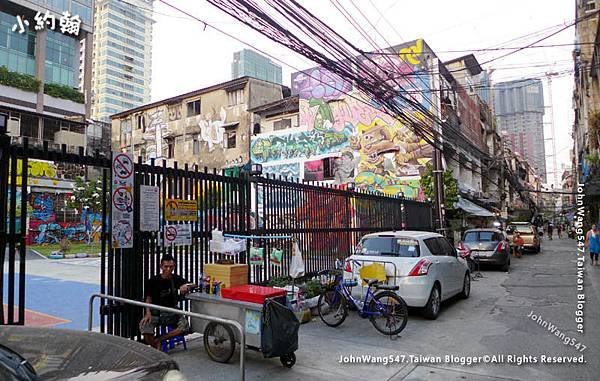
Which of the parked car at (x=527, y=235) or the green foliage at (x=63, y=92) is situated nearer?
the parked car at (x=527, y=235)

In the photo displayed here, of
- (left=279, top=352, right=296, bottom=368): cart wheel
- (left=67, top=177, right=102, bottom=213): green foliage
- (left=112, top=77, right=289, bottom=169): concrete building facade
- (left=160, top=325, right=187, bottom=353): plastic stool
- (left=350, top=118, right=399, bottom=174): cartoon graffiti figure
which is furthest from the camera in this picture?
(left=112, top=77, right=289, bottom=169): concrete building facade

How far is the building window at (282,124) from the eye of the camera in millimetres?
33312

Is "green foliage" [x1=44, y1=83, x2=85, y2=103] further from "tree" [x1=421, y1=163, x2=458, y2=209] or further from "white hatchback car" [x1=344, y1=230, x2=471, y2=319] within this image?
"white hatchback car" [x1=344, y1=230, x2=471, y2=319]

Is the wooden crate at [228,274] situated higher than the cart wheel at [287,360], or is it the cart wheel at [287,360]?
the wooden crate at [228,274]

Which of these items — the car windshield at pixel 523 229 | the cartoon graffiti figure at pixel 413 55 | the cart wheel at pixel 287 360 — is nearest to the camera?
the cart wheel at pixel 287 360

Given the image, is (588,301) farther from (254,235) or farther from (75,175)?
(75,175)

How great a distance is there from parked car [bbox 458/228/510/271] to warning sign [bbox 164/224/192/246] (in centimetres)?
1147

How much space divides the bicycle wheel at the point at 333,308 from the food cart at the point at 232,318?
212cm

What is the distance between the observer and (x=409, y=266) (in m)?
7.87

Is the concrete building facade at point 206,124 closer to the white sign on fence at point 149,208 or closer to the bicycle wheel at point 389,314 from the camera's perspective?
the white sign on fence at point 149,208

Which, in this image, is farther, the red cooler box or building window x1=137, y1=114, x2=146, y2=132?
building window x1=137, y1=114, x2=146, y2=132

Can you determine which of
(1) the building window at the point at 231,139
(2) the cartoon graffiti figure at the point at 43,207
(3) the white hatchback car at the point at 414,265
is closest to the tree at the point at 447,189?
(3) the white hatchback car at the point at 414,265

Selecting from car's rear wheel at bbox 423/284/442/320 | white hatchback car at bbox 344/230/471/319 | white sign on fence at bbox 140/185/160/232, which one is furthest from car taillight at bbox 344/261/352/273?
white sign on fence at bbox 140/185/160/232

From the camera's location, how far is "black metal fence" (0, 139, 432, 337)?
4.83 meters
